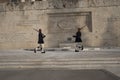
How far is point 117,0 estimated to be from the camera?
20.7m

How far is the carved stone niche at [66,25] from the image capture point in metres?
Answer: 21.1

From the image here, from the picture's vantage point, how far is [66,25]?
69.9 ft

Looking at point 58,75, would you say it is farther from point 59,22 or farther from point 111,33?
point 59,22

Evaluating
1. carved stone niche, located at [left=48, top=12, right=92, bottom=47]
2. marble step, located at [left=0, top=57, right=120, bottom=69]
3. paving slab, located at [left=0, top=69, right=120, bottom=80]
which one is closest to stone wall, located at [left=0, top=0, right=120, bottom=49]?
carved stone niche, located at [left=48, top=12, right=92, bottom=47]

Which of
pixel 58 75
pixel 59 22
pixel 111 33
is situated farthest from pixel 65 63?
pixel 59 22

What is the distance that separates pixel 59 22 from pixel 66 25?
0.66 metres

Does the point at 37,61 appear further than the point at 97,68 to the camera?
Yes

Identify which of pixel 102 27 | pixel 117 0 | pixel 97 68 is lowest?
pixel 97 68

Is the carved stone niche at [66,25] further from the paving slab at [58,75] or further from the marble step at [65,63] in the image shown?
the paving slab at [58,75]

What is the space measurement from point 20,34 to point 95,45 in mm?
6245

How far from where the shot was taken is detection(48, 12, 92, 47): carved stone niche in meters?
21.1

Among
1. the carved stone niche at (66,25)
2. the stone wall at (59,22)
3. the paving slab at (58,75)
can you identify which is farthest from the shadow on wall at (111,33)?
the paving slab at (58,75)

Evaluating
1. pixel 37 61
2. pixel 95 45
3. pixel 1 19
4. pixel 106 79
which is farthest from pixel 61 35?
pixel 106 79

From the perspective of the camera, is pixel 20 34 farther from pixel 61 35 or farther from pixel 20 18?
pixel 61 35
